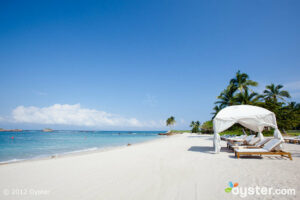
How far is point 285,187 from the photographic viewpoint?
3.53m

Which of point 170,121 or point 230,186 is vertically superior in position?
point 170,121

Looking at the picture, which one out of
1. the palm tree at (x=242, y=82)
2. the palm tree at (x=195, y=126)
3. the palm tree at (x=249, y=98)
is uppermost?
the palm tree at (x=242, y=82)

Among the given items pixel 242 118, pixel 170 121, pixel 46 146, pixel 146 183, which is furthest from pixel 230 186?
pixel 170 121

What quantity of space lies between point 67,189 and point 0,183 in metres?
2.37

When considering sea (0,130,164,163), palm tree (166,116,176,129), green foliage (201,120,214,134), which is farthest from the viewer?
palm tree (166,116,176,129)

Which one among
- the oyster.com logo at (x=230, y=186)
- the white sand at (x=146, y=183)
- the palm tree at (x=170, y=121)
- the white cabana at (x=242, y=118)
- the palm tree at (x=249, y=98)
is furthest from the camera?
the palm tree at (x=170, y=121)

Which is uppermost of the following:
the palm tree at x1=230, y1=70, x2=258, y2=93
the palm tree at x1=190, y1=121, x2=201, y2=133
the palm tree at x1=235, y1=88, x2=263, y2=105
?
the palm tree at x1=230, y1=70, x2=258, y2=93

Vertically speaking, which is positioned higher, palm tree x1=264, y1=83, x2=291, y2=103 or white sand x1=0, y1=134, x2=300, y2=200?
palm tree x1=264, y1=83, x2=291, y2=103

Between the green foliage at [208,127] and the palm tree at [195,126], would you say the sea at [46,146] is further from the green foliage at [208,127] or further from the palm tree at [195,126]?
the palm tree at [195,126]

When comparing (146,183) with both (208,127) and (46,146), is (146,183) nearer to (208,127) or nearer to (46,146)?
(46,146)

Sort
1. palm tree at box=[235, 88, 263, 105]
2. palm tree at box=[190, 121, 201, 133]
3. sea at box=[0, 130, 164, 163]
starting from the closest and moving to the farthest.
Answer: sea at box=[0, 130, 164, 163]
palm tree at box=[235, 88, 263, 105]
palm tree at box=[190, 121, 201, 133]

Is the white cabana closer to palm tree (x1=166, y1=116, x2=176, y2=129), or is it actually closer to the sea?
the sea

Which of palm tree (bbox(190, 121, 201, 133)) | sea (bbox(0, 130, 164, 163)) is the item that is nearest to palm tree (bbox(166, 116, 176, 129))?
palm tree (bbox(190, 121, 201, 133))

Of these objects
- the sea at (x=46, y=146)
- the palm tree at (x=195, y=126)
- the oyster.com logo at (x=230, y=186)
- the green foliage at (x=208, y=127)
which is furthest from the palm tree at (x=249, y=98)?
the palm tree at (x=195, y=126)
